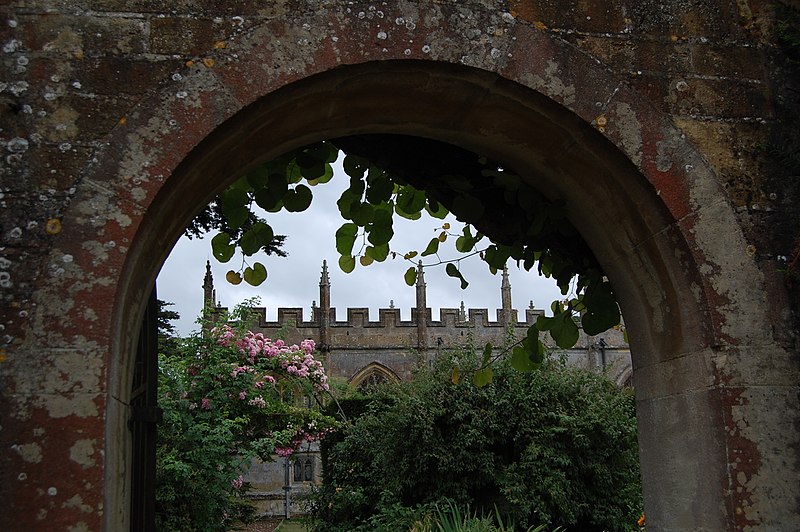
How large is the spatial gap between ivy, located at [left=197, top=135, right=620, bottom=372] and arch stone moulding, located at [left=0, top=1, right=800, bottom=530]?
28 centimetres

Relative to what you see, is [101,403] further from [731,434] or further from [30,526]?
[731,434]

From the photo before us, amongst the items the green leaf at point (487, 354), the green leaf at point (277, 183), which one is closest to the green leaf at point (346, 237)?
the green leaf at point (277, 183)

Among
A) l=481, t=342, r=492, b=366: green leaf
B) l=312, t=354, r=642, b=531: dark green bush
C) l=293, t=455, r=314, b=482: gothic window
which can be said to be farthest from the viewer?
l=293, t=455, r=314, b=482: gothic window

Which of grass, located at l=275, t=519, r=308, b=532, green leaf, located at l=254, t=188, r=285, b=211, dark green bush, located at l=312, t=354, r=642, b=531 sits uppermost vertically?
green leaf, located at l=254, t=188, r=285, b=211

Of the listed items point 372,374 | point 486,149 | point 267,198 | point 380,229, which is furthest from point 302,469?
point 486,149

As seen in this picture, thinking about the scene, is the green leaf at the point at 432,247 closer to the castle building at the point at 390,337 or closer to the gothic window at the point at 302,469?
the gothic window at the point at 302,469

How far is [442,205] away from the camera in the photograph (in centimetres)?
366

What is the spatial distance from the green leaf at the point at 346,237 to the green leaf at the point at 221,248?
53 centimetres

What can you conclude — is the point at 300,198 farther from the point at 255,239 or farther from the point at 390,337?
the point at 390,337

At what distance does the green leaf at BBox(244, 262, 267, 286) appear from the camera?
3.97 m

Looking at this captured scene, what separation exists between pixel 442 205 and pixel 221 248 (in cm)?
110

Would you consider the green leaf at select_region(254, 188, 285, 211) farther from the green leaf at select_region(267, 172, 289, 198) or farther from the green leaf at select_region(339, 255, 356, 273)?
the green leaf at select_region(339, 255, 356, 273)

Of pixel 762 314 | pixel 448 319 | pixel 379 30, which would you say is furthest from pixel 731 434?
pixel 448 319

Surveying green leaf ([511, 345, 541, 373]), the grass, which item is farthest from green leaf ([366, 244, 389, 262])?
the grass
